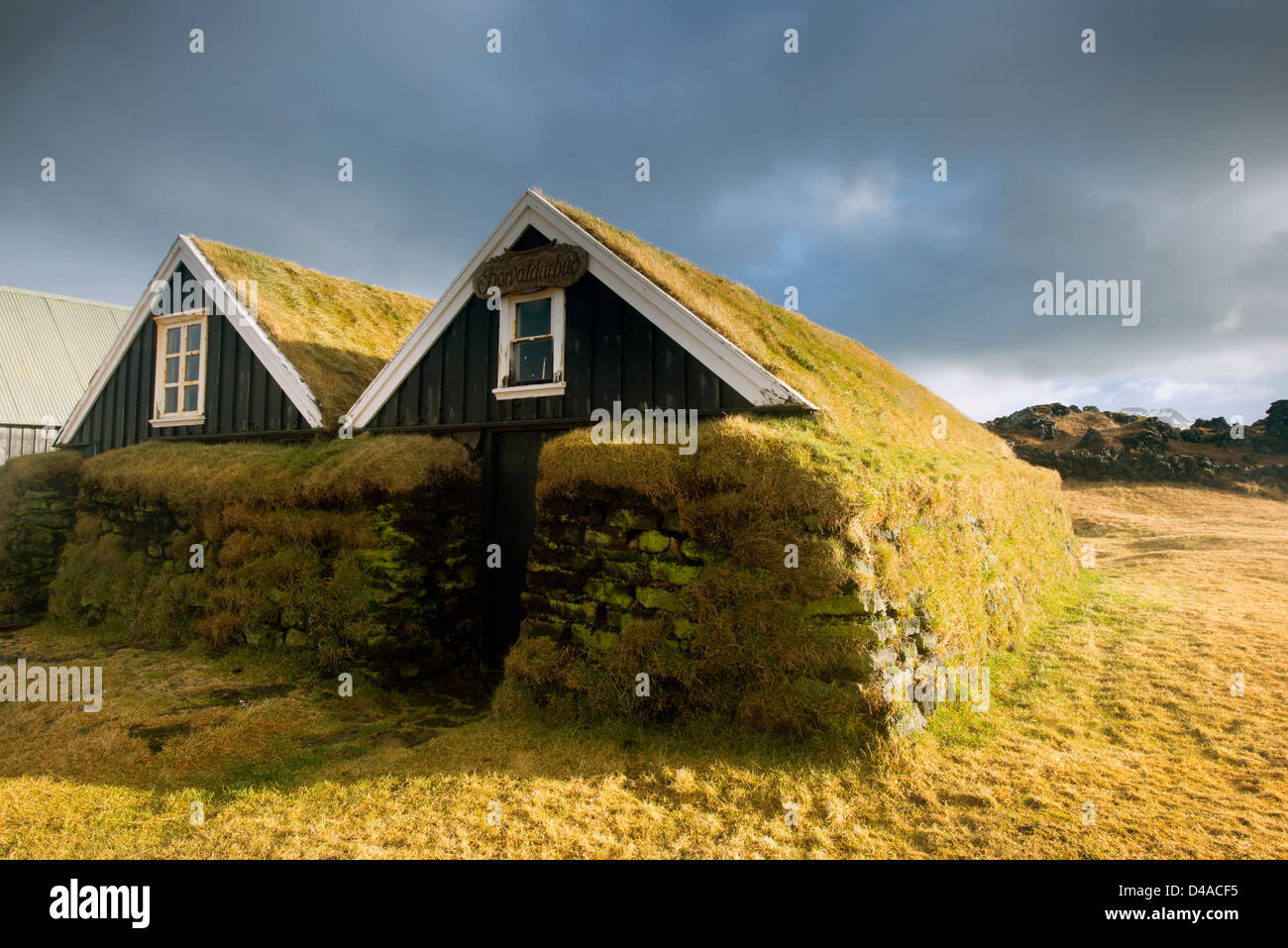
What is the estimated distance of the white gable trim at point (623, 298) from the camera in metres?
7.70

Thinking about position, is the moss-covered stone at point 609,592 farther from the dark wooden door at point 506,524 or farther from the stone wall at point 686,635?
the dark wooden door at point 506,524

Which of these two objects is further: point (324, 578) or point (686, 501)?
point (324, 578)

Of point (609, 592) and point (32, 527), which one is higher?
point (32, 527)

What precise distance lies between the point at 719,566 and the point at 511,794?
255 centimetres

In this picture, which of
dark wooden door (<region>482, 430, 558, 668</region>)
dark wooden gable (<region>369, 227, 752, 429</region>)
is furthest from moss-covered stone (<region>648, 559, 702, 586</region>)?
dark wooden door (<region>482, 430, 558, 668</region>)

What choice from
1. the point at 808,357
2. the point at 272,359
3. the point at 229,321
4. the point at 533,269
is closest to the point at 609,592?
the point at 533,269

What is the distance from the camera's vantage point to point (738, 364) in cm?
776

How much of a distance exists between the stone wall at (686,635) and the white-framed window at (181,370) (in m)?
10.7

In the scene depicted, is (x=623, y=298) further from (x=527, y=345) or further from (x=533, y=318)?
(x=527, y=345)

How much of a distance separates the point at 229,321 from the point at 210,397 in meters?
1.64

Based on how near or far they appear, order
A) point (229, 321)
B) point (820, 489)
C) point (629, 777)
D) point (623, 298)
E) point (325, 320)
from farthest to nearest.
Result: point (325, 320) < point (229, 321) < point (623, 298) < point (820, 489) < point (629, 777)

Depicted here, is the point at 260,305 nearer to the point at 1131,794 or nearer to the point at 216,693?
the point at 216,693

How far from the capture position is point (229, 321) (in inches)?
517
